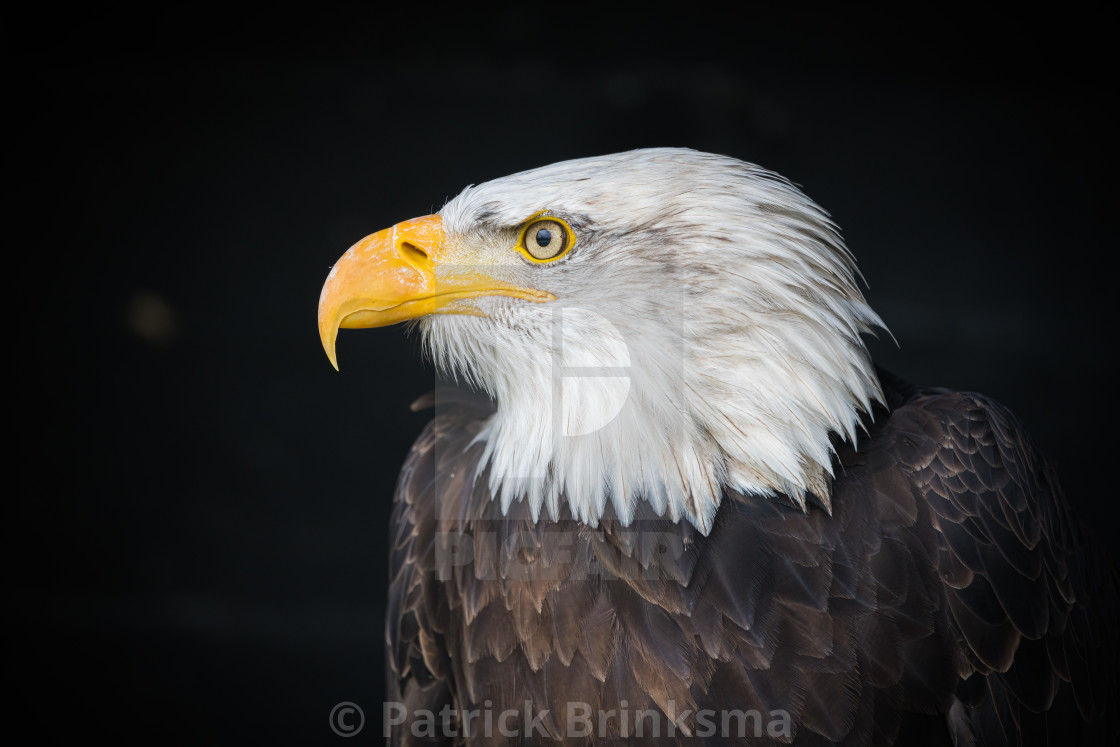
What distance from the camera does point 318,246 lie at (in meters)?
2.94

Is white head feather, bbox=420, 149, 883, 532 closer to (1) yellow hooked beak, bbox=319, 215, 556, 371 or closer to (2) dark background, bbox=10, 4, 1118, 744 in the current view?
(1) yellow hooked beak, bbox=319, 215, 556, 371

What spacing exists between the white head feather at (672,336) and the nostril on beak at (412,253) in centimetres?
8

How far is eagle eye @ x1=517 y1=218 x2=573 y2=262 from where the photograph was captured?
1389 mm

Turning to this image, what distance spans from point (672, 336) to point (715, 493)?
0.86 ft

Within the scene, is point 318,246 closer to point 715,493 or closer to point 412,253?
point 412,253

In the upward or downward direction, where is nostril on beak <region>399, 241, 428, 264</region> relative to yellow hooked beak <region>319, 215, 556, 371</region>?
upward

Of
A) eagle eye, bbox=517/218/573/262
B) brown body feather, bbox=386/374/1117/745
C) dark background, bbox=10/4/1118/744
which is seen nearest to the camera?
brown body feather, bbox=386/374/1117/745

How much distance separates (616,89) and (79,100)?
1772mm

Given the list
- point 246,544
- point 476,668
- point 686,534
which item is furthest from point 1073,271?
point 246,544

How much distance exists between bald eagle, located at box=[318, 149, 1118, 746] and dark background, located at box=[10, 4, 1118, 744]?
157cm

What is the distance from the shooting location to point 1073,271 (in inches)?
115

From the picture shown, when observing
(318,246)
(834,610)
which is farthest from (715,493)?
(318,246)

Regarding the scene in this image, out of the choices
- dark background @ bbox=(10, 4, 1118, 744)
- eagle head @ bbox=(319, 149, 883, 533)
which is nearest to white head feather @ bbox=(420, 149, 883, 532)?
eagle head @ bbox=(319, 149, 883, 533)

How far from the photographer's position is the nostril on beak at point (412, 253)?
4.74 feet
